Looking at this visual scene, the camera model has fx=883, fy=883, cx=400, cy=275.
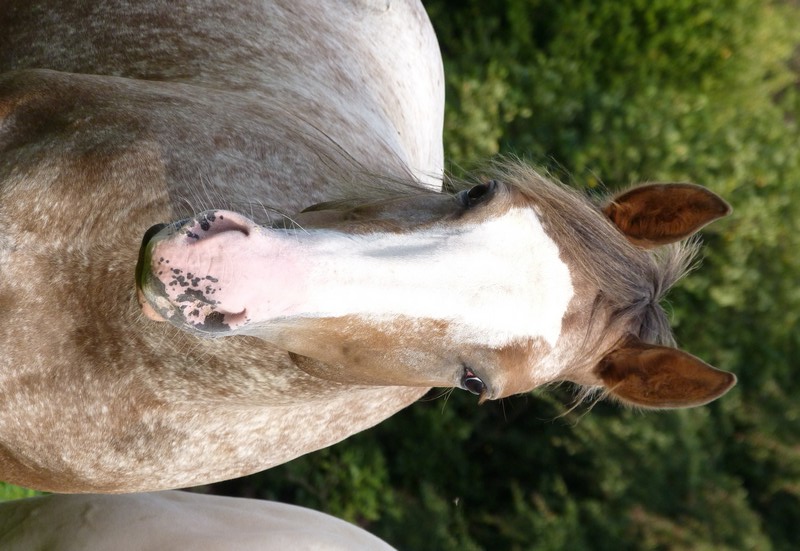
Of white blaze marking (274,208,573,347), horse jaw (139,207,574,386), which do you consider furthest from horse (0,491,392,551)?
white blaze marking (274,208,573,347)

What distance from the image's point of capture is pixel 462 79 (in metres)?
6.82

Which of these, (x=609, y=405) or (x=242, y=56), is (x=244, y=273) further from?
(x=609, y=405)

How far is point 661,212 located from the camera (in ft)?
8.87

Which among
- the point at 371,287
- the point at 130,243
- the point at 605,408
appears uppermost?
the point at 371,287

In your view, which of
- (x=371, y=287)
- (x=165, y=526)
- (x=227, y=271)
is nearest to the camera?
(x=227, y=271)

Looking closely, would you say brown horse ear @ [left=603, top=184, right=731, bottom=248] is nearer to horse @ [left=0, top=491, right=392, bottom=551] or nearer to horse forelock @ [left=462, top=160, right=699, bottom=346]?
horse forelock @ [left=462, top=160, right=699, bottom=346]

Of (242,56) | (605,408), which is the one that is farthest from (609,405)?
(242,56)

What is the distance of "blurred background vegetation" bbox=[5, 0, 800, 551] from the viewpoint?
260 inches

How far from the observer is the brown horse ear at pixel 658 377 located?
8.53ft

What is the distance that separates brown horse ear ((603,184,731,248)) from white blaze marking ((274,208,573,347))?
0.49 metres

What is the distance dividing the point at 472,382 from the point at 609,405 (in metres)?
5.09

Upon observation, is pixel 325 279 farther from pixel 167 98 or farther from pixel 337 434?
pixel 337 434

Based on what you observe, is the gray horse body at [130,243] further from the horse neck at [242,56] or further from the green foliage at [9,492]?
the green foliage at [9,492]

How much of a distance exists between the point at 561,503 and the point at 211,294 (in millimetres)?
5800
